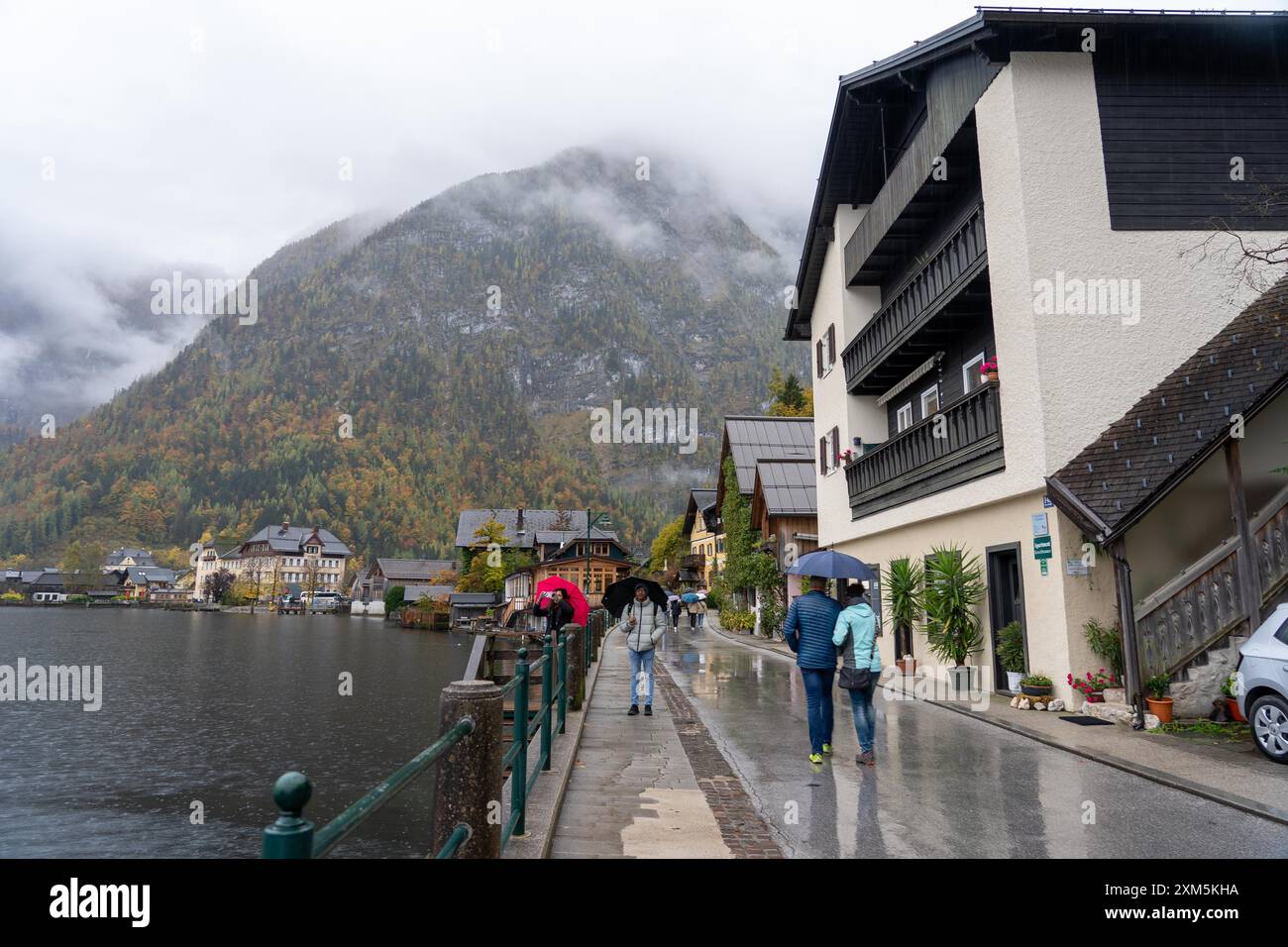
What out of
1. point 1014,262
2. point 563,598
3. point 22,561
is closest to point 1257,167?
point 1014,262

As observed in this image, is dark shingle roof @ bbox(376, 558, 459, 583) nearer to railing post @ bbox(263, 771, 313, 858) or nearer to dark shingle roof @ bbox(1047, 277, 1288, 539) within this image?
dark shingle roof @ bbox(1047, 277, 1288, 539)

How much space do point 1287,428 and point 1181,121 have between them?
515 cm

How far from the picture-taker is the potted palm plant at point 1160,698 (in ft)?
32.5

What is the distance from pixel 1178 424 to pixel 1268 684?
4.12m

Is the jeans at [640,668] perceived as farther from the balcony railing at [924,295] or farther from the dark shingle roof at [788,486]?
the dark shingle roof at [788,486]

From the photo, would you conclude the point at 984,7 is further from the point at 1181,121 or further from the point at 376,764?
the point at 376,764

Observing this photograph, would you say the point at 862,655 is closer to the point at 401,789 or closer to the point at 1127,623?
the point at 1127,623

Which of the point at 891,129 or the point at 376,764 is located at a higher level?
the point at 891,129

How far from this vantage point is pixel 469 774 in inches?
Answer: 161

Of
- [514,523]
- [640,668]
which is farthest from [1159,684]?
[514,523]

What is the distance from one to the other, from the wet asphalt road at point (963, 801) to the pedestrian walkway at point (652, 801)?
0.28m

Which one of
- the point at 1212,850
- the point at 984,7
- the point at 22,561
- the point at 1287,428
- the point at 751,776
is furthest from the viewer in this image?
the point at 22,561

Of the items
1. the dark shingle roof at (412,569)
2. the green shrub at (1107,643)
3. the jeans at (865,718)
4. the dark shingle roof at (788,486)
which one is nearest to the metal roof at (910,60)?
the dark shingle roof at (788,486)

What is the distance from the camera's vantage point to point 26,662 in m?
44.3
